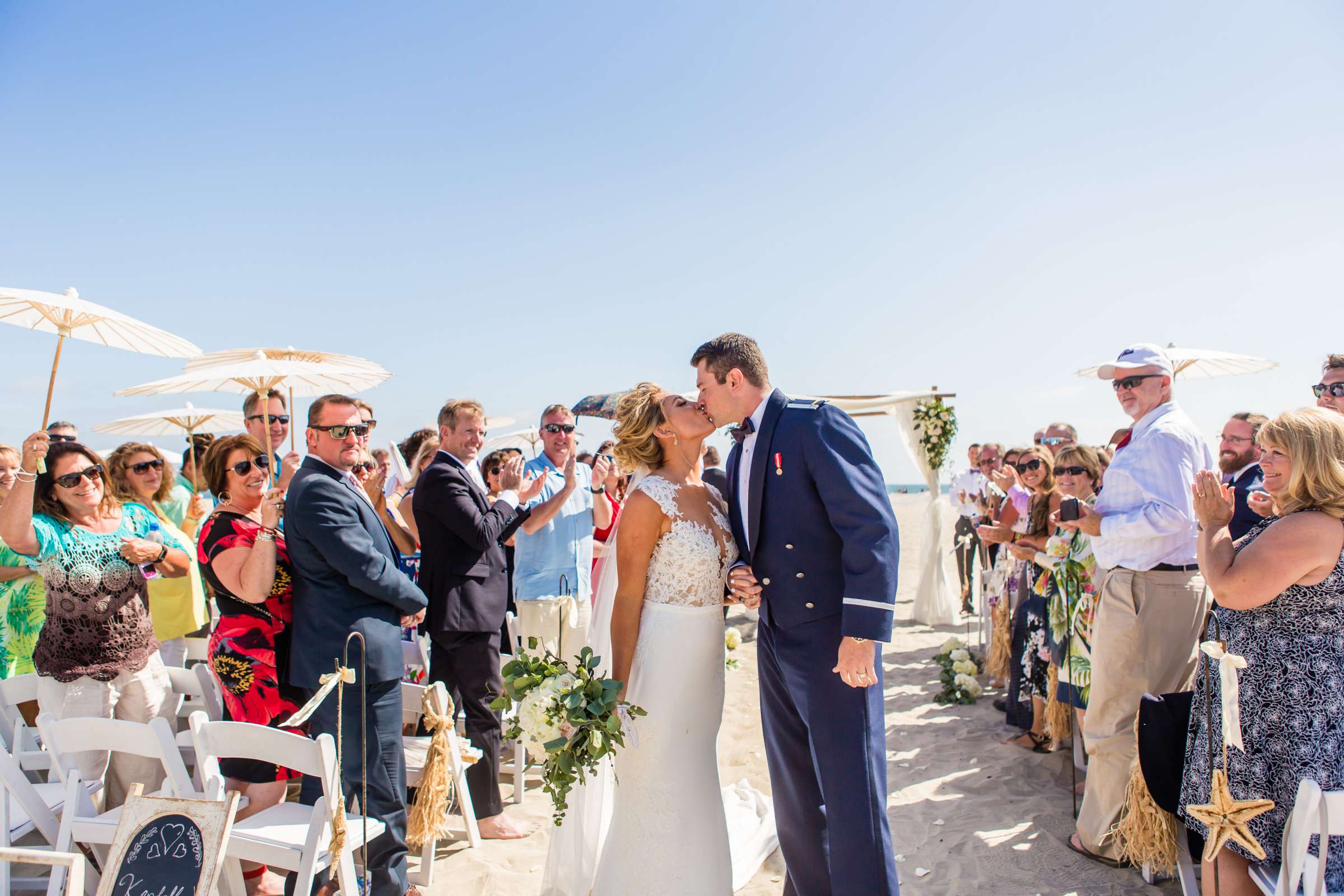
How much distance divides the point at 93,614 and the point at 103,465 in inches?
34.5

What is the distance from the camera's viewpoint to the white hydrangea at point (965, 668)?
287 inches

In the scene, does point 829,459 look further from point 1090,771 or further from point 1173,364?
point 1173,364

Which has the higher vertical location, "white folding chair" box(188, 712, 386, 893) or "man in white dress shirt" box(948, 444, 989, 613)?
"man in white dress shirt" box(948, 444, 989, 613)

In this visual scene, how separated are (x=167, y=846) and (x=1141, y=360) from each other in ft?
16.4

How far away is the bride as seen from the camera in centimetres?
328

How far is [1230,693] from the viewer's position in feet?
9.29

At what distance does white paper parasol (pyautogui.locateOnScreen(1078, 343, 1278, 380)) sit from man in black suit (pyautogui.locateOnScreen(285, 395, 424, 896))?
17.0ft

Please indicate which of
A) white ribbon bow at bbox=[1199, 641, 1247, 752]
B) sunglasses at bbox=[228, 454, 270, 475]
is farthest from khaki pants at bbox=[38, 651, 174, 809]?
white ribbon bow at bbox=[1199, 641, 1247, 752]

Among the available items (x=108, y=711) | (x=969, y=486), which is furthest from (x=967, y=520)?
(x=108, y=711)

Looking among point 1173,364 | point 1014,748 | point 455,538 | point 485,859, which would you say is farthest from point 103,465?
point 1173,364

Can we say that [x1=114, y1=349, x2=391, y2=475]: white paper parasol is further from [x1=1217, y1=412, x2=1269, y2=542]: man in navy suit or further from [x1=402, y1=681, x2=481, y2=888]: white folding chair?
[x1=1217, y1=412, x2=1269, y2=542]: man in navy suit

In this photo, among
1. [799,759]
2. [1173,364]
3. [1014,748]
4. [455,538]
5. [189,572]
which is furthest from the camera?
[1173,364]

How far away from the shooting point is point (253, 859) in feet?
10.2

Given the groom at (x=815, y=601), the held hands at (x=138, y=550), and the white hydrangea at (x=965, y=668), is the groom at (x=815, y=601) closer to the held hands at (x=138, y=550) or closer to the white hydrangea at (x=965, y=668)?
the held hands at (x=138, y=550)
